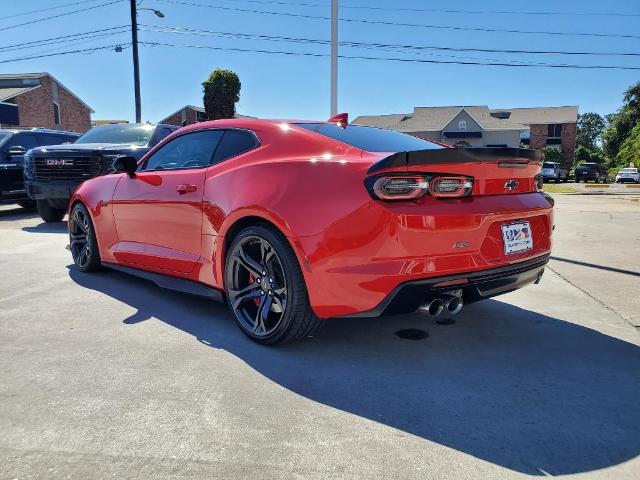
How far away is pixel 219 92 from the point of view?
2977 centimetres

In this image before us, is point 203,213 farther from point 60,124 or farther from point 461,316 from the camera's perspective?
point 60,124

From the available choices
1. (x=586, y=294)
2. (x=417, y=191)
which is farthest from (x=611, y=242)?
(x=417, y=191)

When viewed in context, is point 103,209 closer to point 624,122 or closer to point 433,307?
point 433,307

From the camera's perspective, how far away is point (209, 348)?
10.8ft

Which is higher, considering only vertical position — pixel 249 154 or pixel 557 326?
pixel 249 154

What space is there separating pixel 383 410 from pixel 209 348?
4.26 ft

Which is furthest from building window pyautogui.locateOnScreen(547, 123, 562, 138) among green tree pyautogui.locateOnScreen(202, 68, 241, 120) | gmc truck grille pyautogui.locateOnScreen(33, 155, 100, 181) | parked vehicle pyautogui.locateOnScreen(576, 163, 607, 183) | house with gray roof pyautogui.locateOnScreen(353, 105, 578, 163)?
gmc truck grille pyautogui.locateOnScreen(33, 155, 100, 181)

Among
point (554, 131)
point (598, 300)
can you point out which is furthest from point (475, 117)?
point (598, 300)

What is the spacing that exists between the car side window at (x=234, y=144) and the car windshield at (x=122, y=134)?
530 cm

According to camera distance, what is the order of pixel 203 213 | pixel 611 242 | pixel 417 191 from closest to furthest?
pixel 417 191 → pixel 203 213 → pixel 611 242

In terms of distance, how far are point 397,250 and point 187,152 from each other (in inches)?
85.9

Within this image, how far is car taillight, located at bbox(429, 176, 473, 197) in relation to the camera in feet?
9.11

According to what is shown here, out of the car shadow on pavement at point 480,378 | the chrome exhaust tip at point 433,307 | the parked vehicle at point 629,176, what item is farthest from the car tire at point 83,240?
the parked vehicle at point 629,176

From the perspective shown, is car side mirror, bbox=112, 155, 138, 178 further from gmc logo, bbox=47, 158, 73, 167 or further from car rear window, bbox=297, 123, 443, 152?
gmc logo, bbox=47, 158, 73, 167
